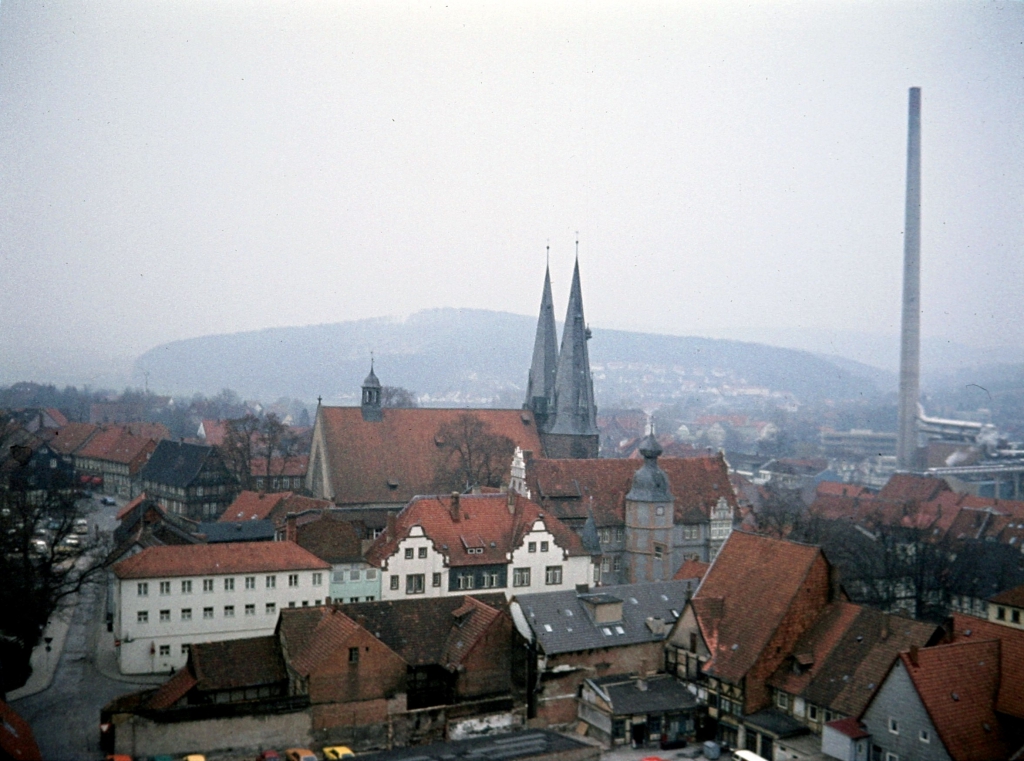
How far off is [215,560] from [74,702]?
817 centimetres

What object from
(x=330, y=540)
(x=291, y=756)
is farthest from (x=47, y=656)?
(x=291, y=756)

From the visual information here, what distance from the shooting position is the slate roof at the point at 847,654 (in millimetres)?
31000

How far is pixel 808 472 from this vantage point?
12000 cm

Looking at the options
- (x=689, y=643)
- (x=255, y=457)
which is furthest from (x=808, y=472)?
(x=689, y=643)

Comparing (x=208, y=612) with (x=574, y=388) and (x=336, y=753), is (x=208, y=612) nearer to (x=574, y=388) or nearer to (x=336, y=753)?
(x=336, y=753)

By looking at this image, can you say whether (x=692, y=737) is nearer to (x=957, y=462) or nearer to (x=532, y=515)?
(x=532, y=515)

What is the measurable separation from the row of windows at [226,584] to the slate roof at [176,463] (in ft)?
118

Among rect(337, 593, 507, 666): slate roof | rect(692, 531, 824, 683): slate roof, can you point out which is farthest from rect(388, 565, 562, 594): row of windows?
rect(692, 531, 824, 683): slate roof

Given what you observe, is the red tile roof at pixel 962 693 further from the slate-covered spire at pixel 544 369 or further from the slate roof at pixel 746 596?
the slate-covered spire at pixel 544 369

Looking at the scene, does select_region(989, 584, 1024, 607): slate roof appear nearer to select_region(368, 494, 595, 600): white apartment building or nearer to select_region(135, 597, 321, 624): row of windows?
select_region(368, 494, 595, 600): white apartment building

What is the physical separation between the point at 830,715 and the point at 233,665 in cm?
2045

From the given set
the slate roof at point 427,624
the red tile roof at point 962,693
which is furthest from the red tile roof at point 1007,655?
the slate roof at point 427,624

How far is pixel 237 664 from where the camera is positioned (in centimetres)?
3428

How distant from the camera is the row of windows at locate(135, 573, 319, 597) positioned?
39.8 m
